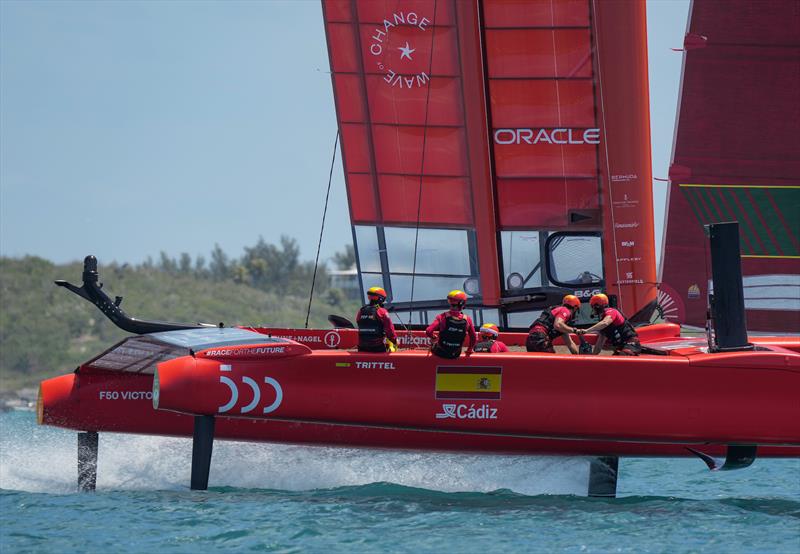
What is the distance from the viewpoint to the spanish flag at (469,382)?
9711mm

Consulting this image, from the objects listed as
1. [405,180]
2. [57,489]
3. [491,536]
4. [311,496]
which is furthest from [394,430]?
[405,180]

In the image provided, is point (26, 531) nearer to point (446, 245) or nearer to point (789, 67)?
point (446, 245)

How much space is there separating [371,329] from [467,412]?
1135mm

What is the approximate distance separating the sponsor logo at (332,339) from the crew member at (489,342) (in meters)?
1.89

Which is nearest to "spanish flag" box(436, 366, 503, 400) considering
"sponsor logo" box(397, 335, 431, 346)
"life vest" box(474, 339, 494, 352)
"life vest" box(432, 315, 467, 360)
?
"life vest" box(432, 315, 467, 360)

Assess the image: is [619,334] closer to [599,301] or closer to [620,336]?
[620,336]

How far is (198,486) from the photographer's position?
1017cm

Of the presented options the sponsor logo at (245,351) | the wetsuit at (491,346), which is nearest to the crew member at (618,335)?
the wetsuit at (491,346)

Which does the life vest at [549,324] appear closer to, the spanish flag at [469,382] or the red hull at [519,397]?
the red hull at [519,397]

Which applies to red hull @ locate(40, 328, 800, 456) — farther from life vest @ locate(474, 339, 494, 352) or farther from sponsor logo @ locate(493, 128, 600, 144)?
sponsor logo @ locate(493, 128, 600, 144)

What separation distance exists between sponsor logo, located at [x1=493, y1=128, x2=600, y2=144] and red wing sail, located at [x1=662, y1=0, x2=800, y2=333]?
3.13 ft

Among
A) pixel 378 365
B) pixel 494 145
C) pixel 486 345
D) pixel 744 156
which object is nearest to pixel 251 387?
pixel 378 365

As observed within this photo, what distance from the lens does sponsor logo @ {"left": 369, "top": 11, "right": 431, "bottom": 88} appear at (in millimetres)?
13570

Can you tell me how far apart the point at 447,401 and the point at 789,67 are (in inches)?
217
